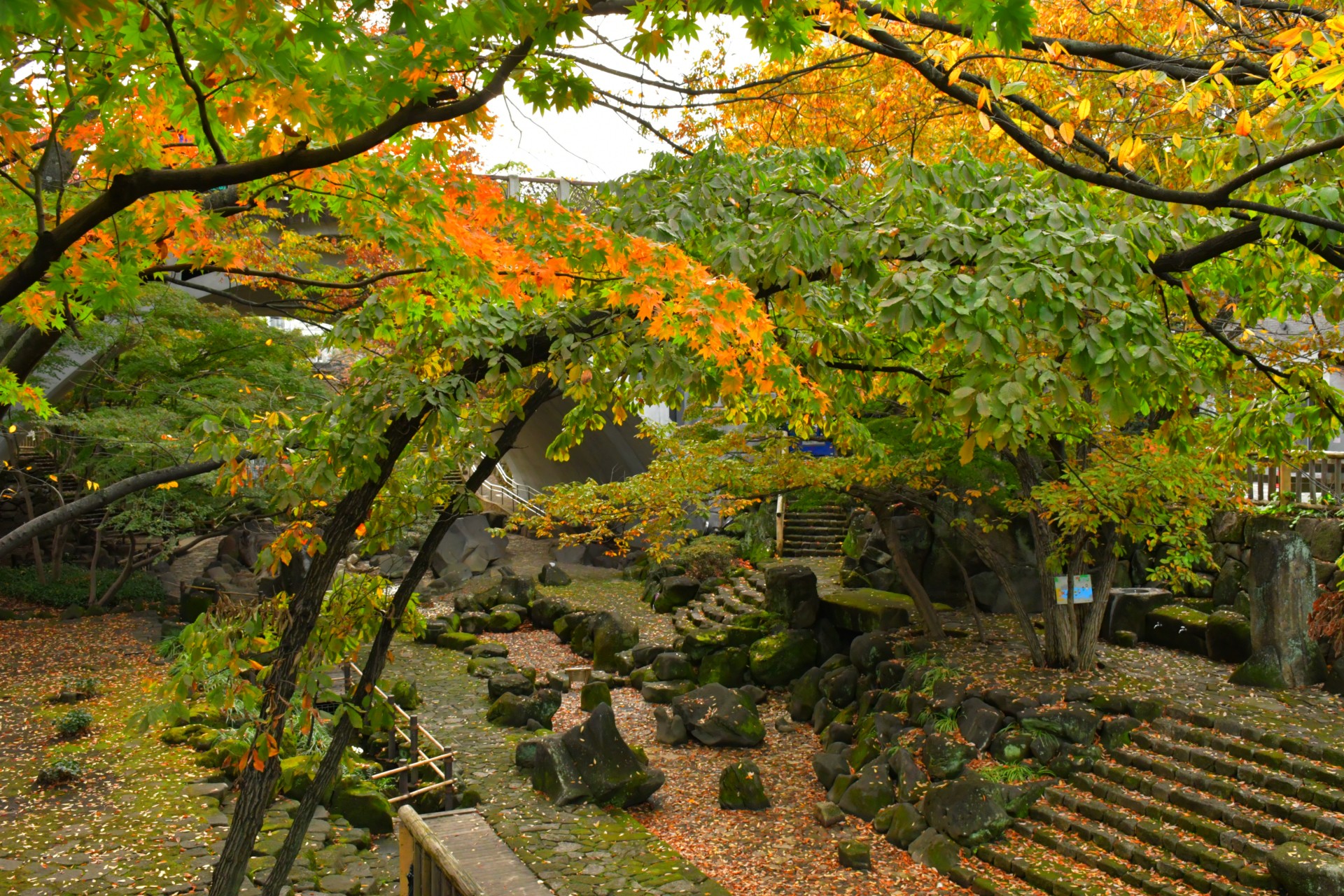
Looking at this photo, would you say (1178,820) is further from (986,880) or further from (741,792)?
(741,792)

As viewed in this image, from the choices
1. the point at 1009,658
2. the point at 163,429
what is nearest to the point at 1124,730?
the point at 1009,658

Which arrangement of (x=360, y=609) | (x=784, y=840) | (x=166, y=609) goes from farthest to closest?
(x=166, y=609), (x=784, y=840), (x=360, y=609)

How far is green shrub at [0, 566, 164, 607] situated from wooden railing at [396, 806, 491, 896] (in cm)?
1763

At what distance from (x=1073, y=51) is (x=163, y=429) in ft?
42.6

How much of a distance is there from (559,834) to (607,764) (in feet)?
4.07

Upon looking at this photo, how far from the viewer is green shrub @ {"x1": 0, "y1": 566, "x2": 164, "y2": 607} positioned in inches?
802

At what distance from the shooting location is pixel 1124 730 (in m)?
11.6

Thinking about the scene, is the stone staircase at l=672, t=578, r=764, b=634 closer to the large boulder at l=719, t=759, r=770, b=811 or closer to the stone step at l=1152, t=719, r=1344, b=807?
the large boulder at l=719, t=759, r=770, b=811

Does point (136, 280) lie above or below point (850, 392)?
above

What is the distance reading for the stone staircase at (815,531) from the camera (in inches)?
1017

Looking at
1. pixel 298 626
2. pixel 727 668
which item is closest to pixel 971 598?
pixel 727 668

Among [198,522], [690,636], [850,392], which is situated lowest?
[690,636]

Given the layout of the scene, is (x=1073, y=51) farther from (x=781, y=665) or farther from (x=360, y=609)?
(x=781, y=665)

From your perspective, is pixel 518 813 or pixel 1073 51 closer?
pixel 1073 51
